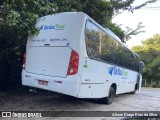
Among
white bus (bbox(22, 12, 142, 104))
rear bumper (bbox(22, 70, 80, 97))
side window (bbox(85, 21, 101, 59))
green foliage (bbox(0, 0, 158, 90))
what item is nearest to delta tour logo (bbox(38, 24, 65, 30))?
white bus (bbox(22, 12, 142, 104))

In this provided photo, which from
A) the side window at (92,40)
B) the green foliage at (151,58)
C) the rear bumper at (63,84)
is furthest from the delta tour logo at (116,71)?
the green foliage at (151,58)

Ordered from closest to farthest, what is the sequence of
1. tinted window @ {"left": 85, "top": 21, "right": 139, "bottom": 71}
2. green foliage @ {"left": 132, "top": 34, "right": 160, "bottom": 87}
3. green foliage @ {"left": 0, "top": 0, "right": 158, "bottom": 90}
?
green foliage @ {"left": 0, "top": 0, "right": 158, "bottom": 90} → tinted window @ {"left": 85, "top": 21, "right": 139, "bottom": 71} → green foliage @ {"left": 132, "top": 34, "right": 160, "bottom": 87}

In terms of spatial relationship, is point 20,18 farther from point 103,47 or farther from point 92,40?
point 103,47

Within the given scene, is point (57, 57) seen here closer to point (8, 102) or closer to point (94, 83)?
point (94, 83)

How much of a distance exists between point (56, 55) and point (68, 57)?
47 centimetres

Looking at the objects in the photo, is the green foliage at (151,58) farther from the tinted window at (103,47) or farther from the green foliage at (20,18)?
the green foliage at (20,18)

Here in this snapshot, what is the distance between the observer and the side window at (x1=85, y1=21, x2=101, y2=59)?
9.40 metres

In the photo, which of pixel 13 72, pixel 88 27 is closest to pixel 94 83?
pixel 88 27

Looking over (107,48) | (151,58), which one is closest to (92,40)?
(107,48)

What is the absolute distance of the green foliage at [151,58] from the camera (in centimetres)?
4181

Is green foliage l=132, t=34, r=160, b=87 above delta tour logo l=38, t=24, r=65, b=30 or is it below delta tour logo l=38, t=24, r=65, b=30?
below

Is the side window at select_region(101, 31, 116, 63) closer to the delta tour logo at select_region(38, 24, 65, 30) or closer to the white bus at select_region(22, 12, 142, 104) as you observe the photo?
the white bus at select_region(22, 12, 142, 104)

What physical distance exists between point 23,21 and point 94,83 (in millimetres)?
3132

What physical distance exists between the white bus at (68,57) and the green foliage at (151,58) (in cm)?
3228
